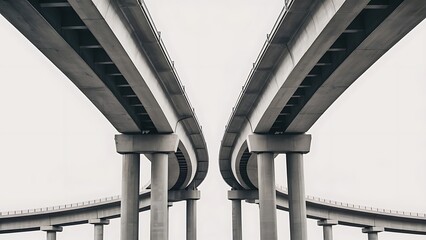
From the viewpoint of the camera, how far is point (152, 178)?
120 ft

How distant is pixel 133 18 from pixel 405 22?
33.9 feet

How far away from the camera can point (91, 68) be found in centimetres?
2409

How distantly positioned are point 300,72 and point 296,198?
1447cm

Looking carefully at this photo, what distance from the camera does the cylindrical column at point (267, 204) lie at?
1453 inches

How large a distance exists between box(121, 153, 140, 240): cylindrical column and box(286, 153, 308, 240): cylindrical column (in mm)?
10697

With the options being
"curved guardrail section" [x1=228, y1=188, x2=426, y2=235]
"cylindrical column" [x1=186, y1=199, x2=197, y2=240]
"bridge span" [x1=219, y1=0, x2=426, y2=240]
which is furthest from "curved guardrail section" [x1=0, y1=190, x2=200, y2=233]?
"bridge span" [x1=219, y1=0, x2=426, y2=240]

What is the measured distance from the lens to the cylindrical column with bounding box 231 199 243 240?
234ft

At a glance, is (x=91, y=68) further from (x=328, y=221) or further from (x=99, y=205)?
(x=328, y=221)

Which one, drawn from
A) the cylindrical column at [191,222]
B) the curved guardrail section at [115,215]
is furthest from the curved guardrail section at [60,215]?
the cylindrical column at [191,222]

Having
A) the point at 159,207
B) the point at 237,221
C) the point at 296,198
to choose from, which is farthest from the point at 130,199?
the point at 237,221

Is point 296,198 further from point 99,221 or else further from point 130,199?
point 99,221

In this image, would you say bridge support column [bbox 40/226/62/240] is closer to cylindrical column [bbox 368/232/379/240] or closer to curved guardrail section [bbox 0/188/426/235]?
curved guardrail section [bbox 0/188/426/235]

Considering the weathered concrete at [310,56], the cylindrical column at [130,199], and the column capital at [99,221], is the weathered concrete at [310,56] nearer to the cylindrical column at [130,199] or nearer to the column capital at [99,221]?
the cylindrical column at [130,199]

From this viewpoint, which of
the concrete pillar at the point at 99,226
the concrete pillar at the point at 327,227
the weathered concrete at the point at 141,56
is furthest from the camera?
the concrete pillar at the point at 327,227
